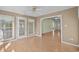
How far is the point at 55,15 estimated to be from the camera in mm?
2145

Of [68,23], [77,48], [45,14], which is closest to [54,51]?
[77,48]

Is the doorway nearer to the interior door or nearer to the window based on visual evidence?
the interior door

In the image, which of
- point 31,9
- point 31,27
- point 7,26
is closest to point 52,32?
point 31,27

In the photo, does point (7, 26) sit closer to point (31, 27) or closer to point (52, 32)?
point (31, 27)

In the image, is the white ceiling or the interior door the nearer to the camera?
the white ceiling

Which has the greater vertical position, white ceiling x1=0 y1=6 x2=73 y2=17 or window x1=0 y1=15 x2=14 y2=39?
white ceiling x1=0 y1=6 x2=73 y2=17

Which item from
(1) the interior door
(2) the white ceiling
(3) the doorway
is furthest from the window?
(3) the doorway

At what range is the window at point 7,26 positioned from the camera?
2061 mm

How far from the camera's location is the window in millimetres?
2061

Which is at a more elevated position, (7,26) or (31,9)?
(31,9)

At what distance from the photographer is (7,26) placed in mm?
2076

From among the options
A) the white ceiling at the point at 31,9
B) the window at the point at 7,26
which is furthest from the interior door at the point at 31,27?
the window at the point at 7,26

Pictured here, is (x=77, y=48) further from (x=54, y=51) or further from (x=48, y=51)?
(x=48, y=51)

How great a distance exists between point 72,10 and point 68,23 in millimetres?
306
